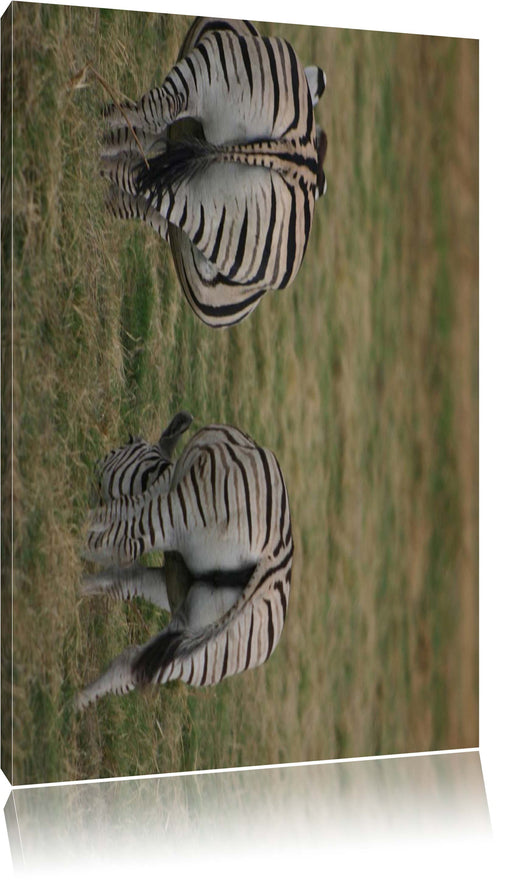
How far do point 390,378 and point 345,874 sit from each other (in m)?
2.46

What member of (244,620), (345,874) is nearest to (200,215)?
(244,620)

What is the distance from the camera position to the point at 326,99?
6.55 metres

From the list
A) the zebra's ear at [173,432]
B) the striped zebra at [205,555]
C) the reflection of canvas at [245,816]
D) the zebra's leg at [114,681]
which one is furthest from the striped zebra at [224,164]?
the reflection of canvas at [245,816]

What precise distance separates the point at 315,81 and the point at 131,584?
2.29 meters

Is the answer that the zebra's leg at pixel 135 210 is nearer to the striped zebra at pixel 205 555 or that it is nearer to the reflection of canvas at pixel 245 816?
the striped zebra at pixel 205 555

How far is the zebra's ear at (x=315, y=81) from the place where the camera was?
6.49 metres

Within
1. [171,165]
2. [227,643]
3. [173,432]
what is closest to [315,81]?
[171,165]

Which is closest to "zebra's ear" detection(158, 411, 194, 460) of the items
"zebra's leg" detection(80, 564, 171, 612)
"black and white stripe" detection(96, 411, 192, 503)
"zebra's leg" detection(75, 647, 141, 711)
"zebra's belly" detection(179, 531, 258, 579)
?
"black and white stripe" detection(96, 411, 192, 503)

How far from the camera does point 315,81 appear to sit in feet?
21.4

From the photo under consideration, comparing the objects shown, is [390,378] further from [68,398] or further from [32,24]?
[32,24]

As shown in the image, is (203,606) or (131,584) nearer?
(131,584)

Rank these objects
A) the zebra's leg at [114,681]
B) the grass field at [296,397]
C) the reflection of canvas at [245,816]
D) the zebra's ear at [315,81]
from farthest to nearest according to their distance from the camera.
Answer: the zebra's ear at [315,81] < the zebra's leg at [114,681] < the grass field at [296,397] < the reflection of canvas at [245,816]

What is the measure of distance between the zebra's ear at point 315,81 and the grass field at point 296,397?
0.06 metres

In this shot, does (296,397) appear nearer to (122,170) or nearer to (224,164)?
(224,164)
